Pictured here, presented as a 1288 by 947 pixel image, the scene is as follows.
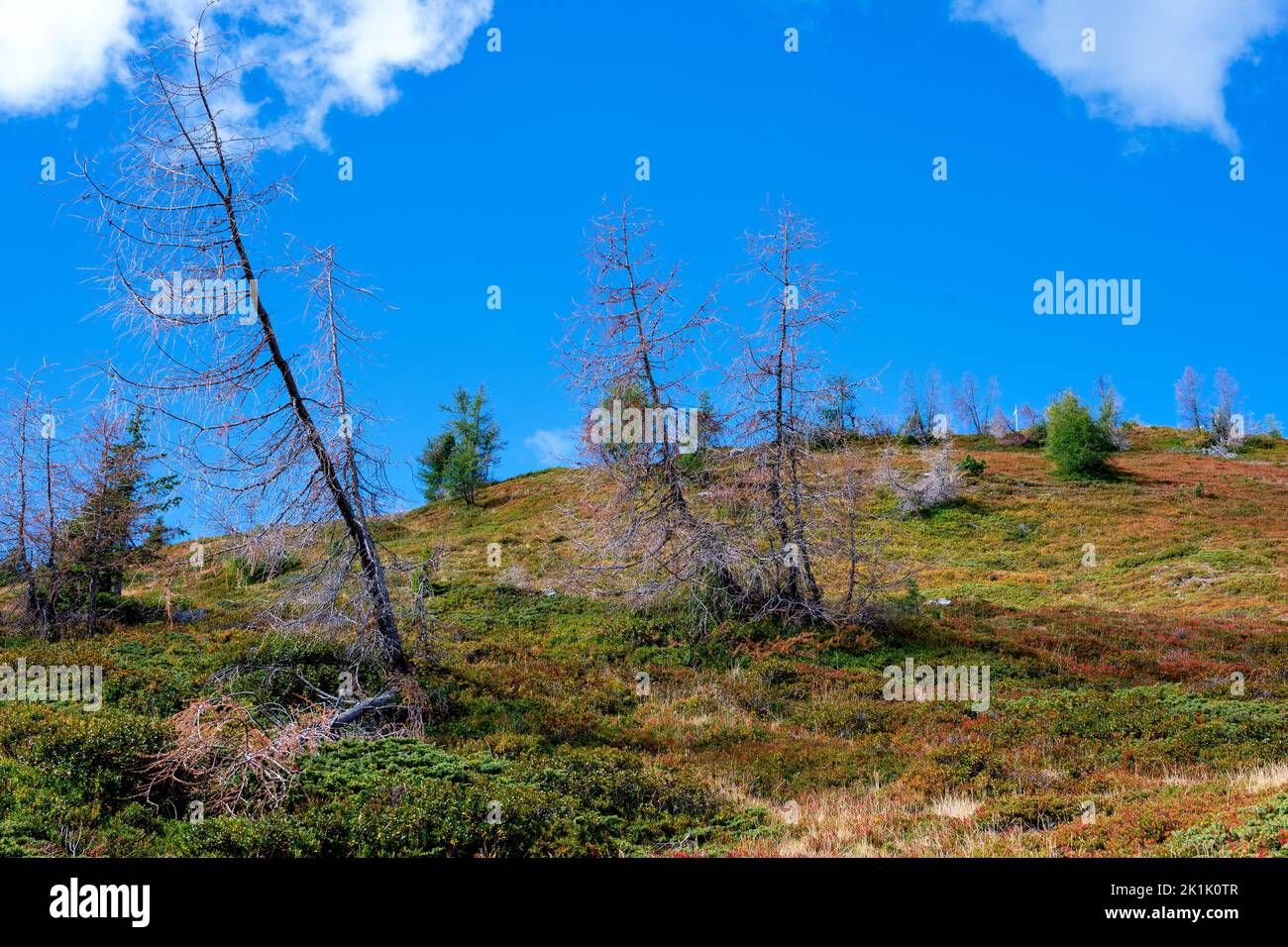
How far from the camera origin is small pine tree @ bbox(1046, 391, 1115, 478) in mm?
51531

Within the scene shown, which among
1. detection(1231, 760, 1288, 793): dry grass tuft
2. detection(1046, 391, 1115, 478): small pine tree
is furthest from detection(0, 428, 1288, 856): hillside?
detection(1046, 391, 1115, 478): small pine tree

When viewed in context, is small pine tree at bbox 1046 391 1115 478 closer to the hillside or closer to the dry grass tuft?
the hillside

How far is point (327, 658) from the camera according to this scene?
15555mm

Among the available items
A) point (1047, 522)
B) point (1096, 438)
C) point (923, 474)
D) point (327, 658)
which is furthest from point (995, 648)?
point (1096, 438)

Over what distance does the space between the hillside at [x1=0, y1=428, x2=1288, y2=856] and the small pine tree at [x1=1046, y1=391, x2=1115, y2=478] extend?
2410 centimetres

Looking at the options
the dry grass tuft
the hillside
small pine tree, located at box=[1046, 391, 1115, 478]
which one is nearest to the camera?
the hillside

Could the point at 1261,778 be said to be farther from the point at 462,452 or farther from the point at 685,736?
the point at 462,452

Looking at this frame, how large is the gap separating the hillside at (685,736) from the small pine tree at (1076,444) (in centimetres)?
2410

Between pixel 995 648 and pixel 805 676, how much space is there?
540 cm

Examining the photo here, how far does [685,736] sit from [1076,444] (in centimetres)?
4712

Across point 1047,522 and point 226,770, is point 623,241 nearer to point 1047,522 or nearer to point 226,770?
point 226,770

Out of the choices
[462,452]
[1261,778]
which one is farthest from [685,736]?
[462,452]

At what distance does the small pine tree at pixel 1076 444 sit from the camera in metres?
51.5

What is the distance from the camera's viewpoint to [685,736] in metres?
13.9
